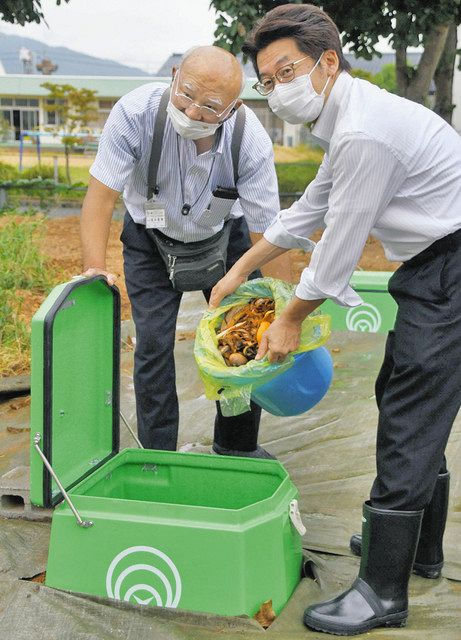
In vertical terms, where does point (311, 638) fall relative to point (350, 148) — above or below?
below

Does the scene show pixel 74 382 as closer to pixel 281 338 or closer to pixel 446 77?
pixel 281 338

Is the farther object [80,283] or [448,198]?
[80,283]

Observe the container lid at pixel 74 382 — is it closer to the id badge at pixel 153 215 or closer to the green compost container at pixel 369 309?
the id badge at pixel 153 215

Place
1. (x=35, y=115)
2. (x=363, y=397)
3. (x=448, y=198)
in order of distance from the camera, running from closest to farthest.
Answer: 1. (x=448, y=198)
2. (x=363, y=397)
3. (x=35, y=115)

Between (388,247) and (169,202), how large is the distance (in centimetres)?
98

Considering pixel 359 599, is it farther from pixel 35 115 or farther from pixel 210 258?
pixel 35 115

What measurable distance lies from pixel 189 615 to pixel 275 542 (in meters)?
0.27

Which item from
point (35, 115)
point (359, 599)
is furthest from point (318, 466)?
point (35, 115)

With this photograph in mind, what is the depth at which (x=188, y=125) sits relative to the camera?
2719 mm

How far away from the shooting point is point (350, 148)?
1968 millimetres

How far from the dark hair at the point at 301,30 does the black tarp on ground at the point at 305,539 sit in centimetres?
138

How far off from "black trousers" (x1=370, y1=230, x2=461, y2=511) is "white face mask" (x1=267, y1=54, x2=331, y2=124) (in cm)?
44

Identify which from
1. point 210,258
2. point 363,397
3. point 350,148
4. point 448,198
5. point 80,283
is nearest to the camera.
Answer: point 350,148

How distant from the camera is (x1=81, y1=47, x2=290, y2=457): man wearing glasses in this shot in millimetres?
2814
